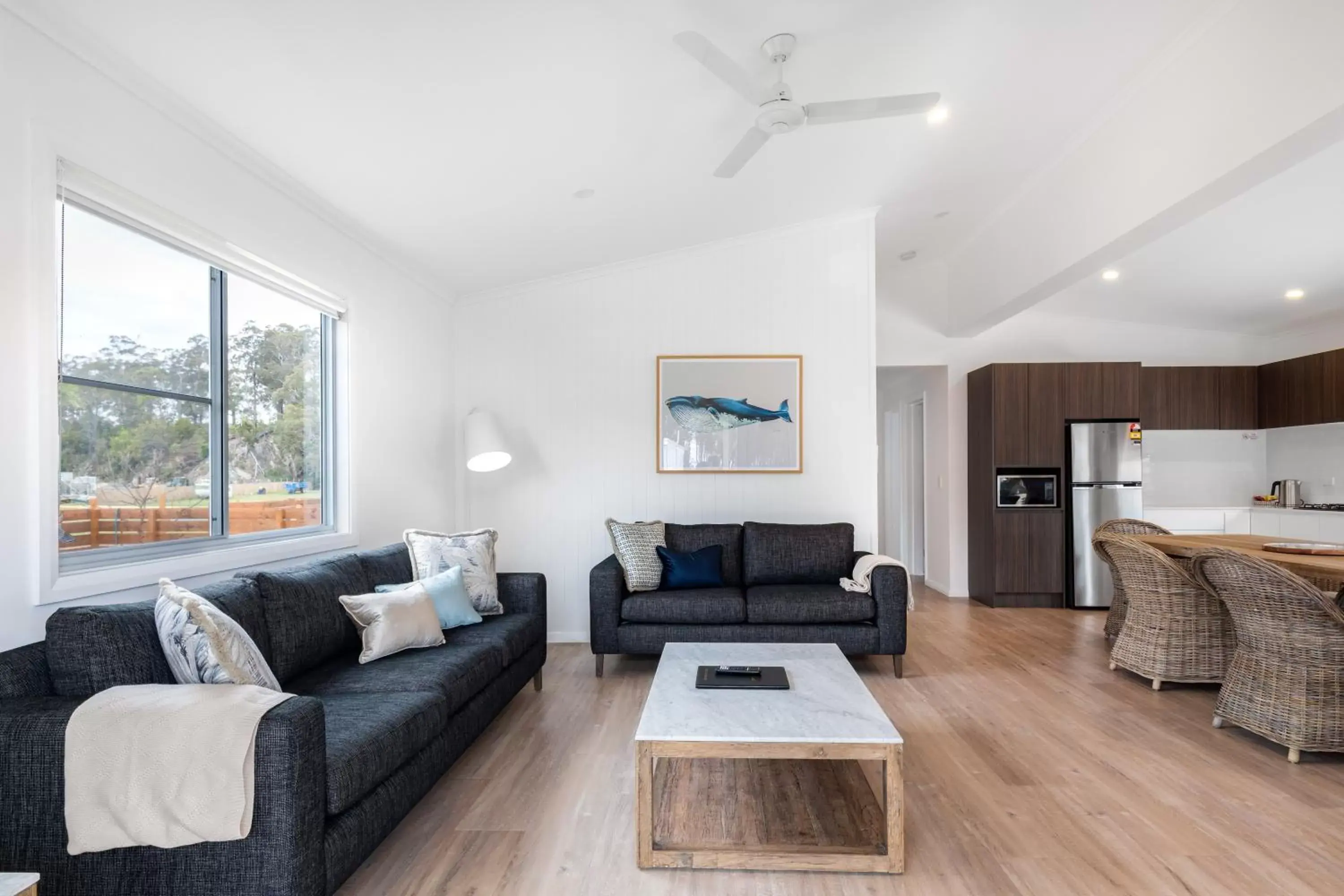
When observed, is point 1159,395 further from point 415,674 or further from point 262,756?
point 262,756

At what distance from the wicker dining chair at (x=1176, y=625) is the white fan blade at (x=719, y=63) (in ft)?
10.5

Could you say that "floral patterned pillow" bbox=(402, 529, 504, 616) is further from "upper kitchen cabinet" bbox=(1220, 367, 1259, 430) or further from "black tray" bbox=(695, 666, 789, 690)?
"upper kitchen cabinet" bbox=(1220, 367, 1259, 430)

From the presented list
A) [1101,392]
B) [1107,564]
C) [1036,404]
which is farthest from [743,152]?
[1101,392]

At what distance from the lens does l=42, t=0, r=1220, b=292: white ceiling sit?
2244mm

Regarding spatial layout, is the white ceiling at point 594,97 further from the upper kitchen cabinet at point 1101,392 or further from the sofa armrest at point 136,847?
the upper kitchen cabinet at point 1101,392

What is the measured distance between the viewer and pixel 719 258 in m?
5.19

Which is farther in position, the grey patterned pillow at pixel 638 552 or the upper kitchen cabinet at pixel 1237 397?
the upper kitchen cabinet at pixel 1237 397

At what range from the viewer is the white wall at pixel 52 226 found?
194 cm

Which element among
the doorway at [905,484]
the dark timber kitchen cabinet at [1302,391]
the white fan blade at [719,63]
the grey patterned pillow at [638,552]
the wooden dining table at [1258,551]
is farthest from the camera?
the doorway at [905,484]

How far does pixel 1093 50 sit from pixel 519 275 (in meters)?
3.60

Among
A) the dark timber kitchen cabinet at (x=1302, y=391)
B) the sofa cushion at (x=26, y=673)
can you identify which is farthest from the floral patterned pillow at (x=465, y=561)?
the dark timber kitchen cabinet at (x=1302, y=391)

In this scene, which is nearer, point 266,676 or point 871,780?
point 266,676

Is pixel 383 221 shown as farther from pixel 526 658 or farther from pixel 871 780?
pixel 871 780

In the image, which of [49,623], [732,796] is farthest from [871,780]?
[49,623]
